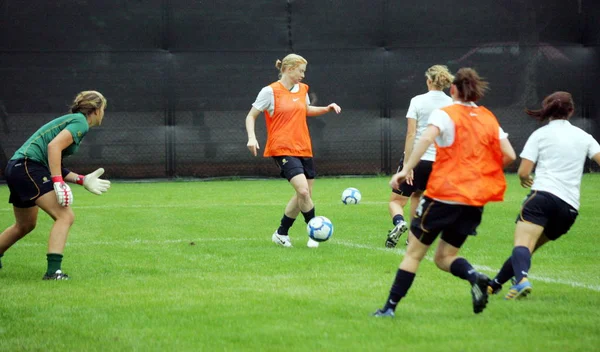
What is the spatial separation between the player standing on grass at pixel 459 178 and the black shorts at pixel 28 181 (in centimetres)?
318

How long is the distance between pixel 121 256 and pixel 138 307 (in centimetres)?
273

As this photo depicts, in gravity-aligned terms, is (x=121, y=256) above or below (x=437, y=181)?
below

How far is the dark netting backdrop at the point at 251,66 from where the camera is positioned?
18.3 metres

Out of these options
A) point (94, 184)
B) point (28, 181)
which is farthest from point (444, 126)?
point (28, 181)

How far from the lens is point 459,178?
5426 millimetres

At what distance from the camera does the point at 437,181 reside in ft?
18.0

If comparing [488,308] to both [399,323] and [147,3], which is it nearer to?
[399,323]

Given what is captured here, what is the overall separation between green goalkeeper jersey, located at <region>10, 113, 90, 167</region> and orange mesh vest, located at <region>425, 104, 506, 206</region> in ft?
10.3

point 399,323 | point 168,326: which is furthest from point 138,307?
point 399,323

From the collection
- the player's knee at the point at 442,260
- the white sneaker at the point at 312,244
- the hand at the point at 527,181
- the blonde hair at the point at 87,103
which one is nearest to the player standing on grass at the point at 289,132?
the white sneaker at the point at 312,244

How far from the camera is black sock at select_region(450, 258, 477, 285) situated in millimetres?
5539

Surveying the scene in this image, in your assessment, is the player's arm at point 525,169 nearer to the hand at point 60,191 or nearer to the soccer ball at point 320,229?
the soccer ball at point 320,229

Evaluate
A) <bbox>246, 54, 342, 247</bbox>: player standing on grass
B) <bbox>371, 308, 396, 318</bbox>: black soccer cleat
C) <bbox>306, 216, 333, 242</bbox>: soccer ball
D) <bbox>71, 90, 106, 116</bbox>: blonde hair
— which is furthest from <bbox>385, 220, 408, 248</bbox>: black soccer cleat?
<bbox>371, 308, 396, 318</bbox>: black soccer cleat

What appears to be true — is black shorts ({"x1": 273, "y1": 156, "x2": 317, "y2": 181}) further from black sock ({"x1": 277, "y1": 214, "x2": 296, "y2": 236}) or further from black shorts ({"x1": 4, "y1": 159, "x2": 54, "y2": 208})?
black shorts ({"x1": 4, "y1": 159, "x2": 54, "y2": 208})
